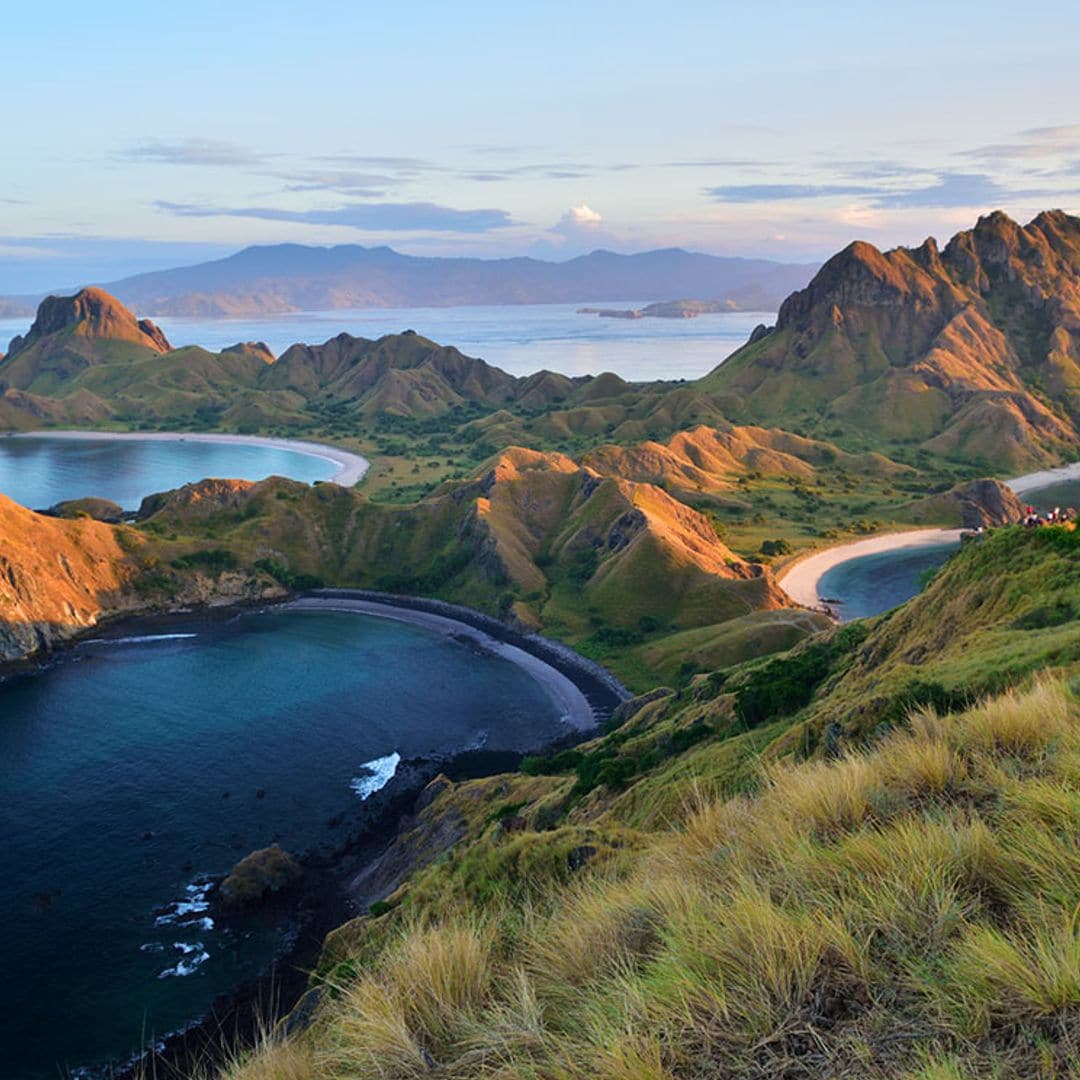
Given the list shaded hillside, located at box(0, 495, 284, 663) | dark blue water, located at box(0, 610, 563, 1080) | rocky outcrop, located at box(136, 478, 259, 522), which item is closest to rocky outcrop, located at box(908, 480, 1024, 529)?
dark blue water, located at box(0, 610, 563, 1080)

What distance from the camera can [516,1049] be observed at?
5.98m

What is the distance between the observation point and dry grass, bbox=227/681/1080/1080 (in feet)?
17.1

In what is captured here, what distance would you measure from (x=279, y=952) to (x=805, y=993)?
43704 millimetres

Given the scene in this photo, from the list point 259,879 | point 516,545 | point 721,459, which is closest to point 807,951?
point 259,879

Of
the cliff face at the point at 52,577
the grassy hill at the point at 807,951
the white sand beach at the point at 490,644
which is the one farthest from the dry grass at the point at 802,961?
the cliff face at the point at 52,577

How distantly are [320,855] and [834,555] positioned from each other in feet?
301

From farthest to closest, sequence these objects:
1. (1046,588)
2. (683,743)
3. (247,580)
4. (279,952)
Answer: (247,580) < (279,952) < (683,743) < (1046,588)

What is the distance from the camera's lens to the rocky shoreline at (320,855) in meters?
35.7

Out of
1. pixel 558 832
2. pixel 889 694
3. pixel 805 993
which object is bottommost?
pixel 558 832

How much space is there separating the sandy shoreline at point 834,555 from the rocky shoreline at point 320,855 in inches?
1421

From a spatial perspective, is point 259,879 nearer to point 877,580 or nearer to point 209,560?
point 209,560

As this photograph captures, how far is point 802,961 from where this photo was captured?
5.84 meters

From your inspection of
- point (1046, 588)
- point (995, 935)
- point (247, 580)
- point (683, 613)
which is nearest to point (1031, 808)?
point (995, 935)

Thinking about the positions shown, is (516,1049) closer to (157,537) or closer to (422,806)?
(422,806)
